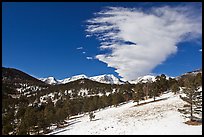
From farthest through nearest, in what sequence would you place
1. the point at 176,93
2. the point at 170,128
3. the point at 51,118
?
the point at 176,93 → the point at 51,118 → the point at 170,128

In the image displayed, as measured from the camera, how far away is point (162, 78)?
9400 centimetres

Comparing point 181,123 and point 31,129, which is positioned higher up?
point 181,123

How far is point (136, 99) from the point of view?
74625mm

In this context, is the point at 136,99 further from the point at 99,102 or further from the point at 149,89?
the point at 99,102

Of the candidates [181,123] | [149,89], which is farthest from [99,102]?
[181,123]

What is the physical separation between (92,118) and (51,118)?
11012mm

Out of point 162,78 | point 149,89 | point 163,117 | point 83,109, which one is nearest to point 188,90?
point 163,117

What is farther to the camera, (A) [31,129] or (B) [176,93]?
(B) [176,93]

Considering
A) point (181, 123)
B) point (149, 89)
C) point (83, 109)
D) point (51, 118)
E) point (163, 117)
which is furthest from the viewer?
point (83, 109)

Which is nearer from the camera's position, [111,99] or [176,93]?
[176,93]

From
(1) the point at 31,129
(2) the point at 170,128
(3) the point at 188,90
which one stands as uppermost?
(3) the point at 188,90

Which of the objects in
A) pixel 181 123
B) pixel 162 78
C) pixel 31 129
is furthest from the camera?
pixel 162 78

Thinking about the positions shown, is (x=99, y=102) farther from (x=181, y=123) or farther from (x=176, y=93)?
(x=181, y=123)

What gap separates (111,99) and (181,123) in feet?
200
